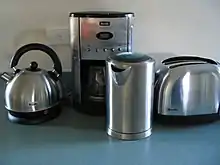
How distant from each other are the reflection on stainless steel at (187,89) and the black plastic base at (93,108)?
Result: 0.20 m

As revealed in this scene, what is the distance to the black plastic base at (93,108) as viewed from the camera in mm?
1231

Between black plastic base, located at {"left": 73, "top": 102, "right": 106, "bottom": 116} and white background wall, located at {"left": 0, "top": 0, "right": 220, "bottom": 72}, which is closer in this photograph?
black plastic base, located at {"left": 73, "top": 102, "right": 106, "bottom": 116}

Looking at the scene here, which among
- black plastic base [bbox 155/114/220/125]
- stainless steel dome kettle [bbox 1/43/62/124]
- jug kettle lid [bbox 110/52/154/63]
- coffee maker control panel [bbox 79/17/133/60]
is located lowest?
black plastic base [bbox 155/114/220/125]

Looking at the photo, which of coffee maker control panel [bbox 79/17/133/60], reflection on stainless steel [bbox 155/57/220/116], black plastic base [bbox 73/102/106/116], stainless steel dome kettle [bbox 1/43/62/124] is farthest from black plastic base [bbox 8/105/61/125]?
reflection on stainless steel [bbox 155/57/220/116]

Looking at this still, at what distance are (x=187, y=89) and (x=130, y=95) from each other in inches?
8.6

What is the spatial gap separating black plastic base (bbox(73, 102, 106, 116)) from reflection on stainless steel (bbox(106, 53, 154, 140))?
0.53 feet

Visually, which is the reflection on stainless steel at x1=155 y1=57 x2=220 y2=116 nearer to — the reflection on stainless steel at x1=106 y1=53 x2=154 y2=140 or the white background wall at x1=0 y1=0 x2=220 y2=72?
the reflection on stainless steel at x1=106 y1=53 x2=154 y2=140

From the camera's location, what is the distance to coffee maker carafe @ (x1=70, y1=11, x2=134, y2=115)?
3.80ft

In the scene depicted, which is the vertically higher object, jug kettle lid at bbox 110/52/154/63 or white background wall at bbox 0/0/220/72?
white background wall at bbox 0/0/220/72

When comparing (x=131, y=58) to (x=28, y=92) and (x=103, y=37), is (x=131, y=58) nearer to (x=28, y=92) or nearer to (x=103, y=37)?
(x=103, y=37)

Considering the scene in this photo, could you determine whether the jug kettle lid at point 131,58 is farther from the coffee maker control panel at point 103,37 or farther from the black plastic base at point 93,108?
the black plastic base at point 93,108

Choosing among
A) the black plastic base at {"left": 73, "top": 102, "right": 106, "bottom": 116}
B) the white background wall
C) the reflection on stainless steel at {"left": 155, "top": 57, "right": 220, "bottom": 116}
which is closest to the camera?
the reflection on stainless steel at {"left": 155, "top": 57, "right": 220, "bottom": 116}

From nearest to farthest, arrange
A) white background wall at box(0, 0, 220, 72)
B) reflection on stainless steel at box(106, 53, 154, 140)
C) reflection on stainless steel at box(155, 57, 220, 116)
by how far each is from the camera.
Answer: reflection on stainless steel at box(106, 53, 154, 140) → reflection on stainless steel at box(155, 57, 220, 116) → white background wall at box(0, 0, 220, 72)

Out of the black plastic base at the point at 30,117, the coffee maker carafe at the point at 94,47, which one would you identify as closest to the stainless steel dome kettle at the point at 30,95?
the black plastic base at the point at 30,117
